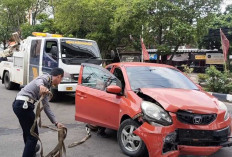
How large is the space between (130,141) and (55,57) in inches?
221

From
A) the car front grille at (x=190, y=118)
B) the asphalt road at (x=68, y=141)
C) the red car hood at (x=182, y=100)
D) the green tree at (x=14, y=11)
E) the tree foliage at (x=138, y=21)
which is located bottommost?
the asphalt road at (x=68, y=141)

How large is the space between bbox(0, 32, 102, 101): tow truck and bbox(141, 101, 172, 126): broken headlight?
17.4 feet


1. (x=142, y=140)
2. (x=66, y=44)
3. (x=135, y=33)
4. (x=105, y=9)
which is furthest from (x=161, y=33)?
(x=142, y=140)

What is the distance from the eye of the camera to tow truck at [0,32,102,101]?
9344mm

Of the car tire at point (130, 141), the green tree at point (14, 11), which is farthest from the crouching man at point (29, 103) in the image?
the green tree at point (14, 11)

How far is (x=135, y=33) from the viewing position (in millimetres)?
17406

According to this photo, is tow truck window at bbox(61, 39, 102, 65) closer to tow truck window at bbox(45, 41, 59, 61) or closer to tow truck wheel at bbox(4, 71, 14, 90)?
tow truck window at bbox(45, 41, 59, 61)

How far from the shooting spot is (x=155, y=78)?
5285mm

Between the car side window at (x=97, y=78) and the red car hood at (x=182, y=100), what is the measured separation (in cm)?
82

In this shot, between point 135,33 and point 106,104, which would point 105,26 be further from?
point 106,104

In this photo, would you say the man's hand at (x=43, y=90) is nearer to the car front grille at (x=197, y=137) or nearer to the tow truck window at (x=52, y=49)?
the car front grille at (x=197, y=137)

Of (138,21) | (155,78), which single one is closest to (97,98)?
(155,78)

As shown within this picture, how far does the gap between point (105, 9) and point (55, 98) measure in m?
8.66

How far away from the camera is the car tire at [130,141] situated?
438 cm
